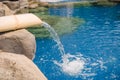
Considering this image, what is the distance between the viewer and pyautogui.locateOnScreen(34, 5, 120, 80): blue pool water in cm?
897

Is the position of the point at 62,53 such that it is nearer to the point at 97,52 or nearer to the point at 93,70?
the point at 97,52

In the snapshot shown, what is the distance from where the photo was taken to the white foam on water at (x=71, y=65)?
9016 millimetres

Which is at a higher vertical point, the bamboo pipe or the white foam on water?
the bamboo pipe

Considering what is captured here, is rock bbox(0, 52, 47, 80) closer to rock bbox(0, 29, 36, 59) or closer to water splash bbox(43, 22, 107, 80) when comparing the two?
rock bbox(0, 29, 36, 59)

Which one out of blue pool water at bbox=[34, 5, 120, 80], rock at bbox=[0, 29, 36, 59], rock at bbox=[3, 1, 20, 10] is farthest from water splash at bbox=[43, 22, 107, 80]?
rock at bbox=[3, 1, 20, 10]

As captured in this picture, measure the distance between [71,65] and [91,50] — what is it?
2138 mm

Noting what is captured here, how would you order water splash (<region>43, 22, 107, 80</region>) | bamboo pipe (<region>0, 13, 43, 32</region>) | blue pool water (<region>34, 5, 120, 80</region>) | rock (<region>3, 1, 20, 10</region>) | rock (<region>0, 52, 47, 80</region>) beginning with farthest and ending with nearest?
rock (<region>3, 1, 20, 10</region>) < blue pool water (<region>34, 5, 120, 80</region>) < water splash (<region>43, 22, 107, 80</region>) < bamboo pipe (<region>0, 13, 43, 32</region>) < rock (<region>0, 52, 47, 80</region>)

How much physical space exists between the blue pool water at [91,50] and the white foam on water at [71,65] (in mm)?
150

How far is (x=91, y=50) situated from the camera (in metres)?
11.4

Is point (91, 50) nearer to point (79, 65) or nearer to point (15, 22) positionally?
point (79, 65)

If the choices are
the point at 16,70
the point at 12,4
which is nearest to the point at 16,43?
the point at 16,70

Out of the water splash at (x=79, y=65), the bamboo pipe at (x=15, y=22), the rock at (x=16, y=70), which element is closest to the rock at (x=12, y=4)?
the water splash at (x=79, y=65)

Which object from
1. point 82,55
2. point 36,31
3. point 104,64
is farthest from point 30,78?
point 36,31

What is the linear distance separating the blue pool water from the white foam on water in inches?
5.9
